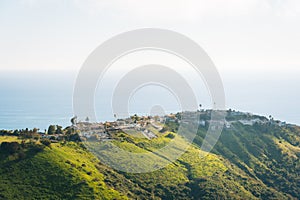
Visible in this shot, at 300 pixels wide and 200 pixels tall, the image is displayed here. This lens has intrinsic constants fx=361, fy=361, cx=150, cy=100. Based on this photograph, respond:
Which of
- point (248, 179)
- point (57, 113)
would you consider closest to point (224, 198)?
point (248, 179)

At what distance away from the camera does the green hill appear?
36.2m

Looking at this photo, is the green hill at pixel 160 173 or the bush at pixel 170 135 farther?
the bush at pixel 170 135

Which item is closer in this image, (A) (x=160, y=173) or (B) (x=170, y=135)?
(A) (x=160, y=173)

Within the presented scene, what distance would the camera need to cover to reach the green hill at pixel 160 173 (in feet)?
119

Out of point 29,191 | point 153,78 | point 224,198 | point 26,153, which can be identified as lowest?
point 224,198

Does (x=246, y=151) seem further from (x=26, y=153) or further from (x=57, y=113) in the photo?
(x=57, y=113)

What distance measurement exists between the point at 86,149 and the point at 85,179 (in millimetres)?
10564

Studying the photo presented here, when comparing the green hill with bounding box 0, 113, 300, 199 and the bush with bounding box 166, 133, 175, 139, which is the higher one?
the bush with bounding box 166, 133, 175, 139

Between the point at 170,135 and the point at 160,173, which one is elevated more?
the point at 170,135

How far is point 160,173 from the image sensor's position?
147ft

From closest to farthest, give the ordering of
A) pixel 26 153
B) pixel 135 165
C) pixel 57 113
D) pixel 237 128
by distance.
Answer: pixel 26 153
pixel 135 165
pixel 237 128
pixel 57 113

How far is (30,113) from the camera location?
443 ft

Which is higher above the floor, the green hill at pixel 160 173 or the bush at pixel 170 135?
the bush at pixel 170 135

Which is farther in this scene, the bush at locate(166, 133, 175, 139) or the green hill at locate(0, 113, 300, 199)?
the bush at locate(166, 133, 175, 139)
